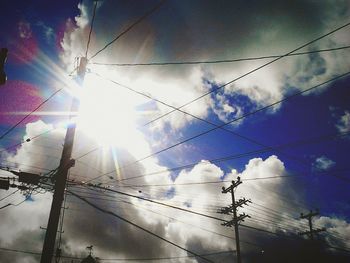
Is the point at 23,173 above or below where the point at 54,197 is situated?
above

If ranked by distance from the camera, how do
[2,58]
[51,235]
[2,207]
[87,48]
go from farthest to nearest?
1. [2,207]
2. [87,48]
3. [51,235]
4. [2,58]

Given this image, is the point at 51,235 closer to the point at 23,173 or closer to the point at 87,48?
the point at 23,173

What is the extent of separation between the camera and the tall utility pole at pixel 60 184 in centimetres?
768

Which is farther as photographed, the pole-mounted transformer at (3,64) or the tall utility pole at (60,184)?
the tall utility pole at (60,184)

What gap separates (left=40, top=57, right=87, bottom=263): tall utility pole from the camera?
7.68 metres

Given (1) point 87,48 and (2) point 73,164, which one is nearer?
(2) point 73,164

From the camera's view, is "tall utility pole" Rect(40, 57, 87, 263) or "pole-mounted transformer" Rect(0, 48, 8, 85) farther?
"tall utility pole" Rect(40, 57, 87, 263)

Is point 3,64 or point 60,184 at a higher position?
point 3,64

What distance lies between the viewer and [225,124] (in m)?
10.6

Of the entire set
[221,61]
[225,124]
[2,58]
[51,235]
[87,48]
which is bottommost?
[51,235]

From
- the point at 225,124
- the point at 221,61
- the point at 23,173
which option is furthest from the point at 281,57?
the point at 23,173

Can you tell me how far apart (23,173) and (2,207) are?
11.6 ft

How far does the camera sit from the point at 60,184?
870 cm

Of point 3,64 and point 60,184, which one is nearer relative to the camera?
point 3,64
